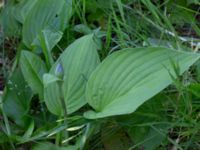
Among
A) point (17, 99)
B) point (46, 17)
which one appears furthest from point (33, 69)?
point (46, 17)

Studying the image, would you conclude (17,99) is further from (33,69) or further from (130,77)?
(130,77)

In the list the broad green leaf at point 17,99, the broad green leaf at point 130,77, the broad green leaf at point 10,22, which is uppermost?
the broad green leaf at point 10,22

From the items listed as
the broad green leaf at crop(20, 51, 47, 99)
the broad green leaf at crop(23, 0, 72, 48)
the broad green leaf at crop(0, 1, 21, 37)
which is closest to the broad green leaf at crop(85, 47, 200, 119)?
the broad green leaf at crop(20, 51, 47, 99)

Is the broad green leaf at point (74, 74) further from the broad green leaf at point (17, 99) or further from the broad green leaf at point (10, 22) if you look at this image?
the broad green leaf at point (10, 22)

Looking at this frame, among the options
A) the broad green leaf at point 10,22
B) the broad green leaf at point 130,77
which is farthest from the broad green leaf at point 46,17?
the broad green leaf at point 130,77

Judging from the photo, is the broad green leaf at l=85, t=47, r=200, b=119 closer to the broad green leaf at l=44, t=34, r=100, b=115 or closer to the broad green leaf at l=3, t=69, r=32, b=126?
the broad green leaf at l=44, t=34, r=100, b=115
